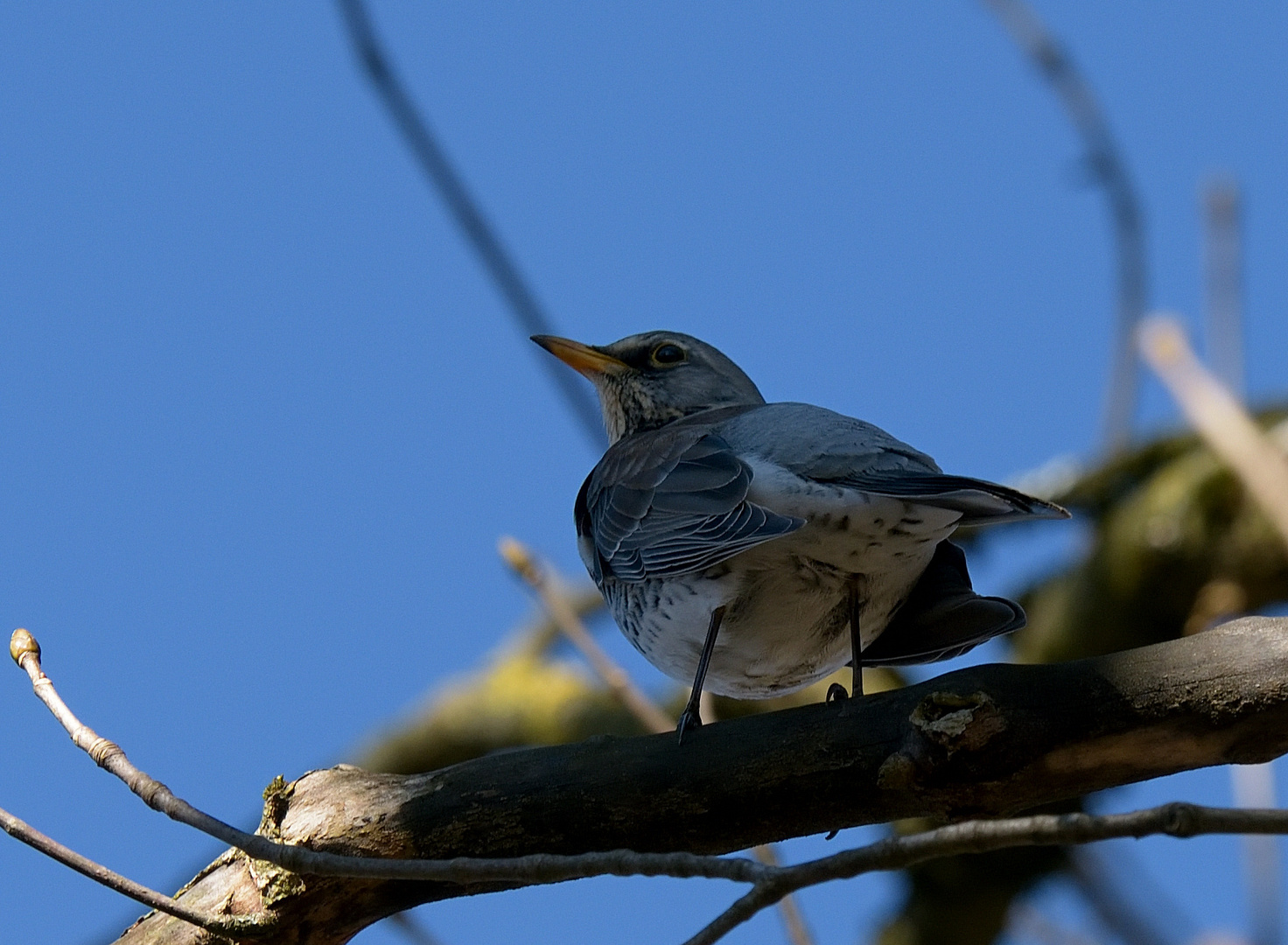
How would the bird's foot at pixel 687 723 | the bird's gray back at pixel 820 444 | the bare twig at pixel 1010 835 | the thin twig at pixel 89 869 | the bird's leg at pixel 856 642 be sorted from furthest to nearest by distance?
the bird's leg at pixel 856 642 → the bird's gray back at pixel 820 444 → the bird's foot at pixel 687 723 → the thin twig at pixel 89 869 → the bare twig at pixel 1010 835

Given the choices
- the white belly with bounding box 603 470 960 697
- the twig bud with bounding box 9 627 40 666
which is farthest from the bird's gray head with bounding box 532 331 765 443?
the twig bud with bounding box 9 627 40 666

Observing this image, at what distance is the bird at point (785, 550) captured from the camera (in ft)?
11.5

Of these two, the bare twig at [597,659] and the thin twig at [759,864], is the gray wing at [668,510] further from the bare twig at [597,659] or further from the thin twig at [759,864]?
the thin twig at [759,864]

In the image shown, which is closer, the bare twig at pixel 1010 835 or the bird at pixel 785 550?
the bare twig at pixel 1010 835

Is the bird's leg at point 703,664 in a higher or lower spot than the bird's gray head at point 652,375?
lower

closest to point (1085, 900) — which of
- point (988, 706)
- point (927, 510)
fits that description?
point (927, 510)

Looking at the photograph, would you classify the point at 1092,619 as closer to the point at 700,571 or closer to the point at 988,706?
the point at 700,571

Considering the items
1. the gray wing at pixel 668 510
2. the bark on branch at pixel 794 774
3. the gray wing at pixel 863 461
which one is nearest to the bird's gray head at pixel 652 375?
the gray wing at pixel 668 510

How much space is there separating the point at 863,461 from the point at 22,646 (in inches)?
86.1

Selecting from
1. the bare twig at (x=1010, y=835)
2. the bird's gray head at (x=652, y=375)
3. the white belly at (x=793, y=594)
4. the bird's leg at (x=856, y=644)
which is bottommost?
the bare twig at (x=1010, y=835)

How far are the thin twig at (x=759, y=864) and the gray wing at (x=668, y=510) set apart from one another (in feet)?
4.02

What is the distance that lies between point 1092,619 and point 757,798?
286 centimetres

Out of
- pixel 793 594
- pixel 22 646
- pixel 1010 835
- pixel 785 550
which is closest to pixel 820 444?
pixel 785 550

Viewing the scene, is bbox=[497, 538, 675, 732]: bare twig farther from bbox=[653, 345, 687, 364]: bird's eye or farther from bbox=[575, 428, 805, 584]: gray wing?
bbox=[653, 345, 687, 364]: bird's eye
